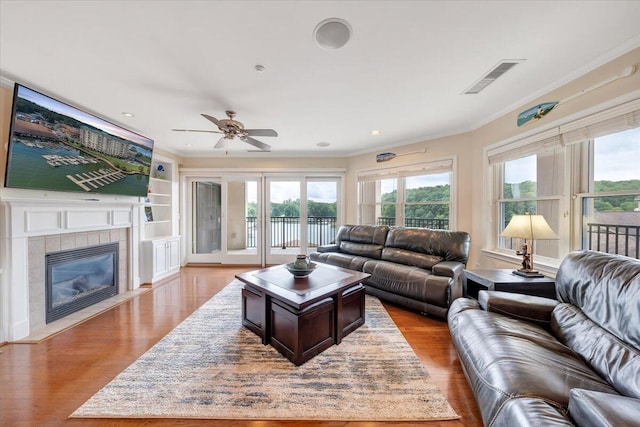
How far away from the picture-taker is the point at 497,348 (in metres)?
1.34

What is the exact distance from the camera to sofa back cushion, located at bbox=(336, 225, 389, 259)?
3.94m

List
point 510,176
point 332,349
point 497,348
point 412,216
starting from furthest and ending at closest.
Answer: point 412,216 → point 510,176 → point 332,349 → point 497,348

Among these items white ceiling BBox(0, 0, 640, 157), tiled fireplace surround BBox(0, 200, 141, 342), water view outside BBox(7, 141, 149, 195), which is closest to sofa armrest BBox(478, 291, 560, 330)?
white ceiling BBox(0, 0, 640, 157)

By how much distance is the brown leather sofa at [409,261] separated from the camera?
273 cm

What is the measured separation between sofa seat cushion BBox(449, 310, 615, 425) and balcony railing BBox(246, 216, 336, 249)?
155 inches

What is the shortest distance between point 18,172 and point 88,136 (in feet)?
2.55

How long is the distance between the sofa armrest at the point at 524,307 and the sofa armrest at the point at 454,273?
814 millimetres

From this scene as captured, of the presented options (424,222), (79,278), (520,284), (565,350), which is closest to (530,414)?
(565,350)

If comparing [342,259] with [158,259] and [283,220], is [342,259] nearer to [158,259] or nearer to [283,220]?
[283,220]

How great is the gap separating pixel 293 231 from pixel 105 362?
3.80 meters

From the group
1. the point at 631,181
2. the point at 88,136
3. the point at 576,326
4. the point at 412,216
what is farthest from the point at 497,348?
the point at 88,136

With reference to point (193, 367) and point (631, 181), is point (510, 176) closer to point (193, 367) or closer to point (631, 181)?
point (631, 181)

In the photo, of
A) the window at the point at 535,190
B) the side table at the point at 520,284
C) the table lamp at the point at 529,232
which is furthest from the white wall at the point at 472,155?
the side table at the point at 520,284

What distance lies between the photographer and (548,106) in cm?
246
